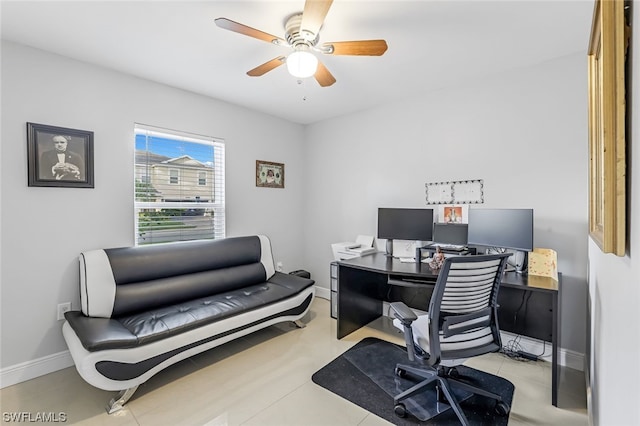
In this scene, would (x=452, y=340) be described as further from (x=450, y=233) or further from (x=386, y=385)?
(x=450, y=233)

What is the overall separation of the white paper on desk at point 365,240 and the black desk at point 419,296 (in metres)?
0.20

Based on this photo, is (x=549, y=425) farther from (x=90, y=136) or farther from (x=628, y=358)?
(x=90, y=136)

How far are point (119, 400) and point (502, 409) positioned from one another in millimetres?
2498

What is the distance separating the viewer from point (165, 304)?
104 inches

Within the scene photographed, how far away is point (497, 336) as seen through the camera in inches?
73.2

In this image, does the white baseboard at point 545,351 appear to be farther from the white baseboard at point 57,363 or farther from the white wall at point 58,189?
the white wall at point 58,189

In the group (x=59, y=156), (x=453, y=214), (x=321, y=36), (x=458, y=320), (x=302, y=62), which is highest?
(x=321, y=36)

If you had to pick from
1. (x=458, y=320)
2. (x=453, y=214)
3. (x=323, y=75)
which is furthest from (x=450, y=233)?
(x=323, y=75)

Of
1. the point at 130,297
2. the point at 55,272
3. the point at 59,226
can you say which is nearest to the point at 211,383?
the point at 130,297

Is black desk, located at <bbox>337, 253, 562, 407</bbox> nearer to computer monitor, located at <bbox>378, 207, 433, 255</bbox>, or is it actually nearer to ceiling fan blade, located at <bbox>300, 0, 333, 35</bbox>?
computer monitor, located at <bbox>378, 207, 433, 255</bbox>

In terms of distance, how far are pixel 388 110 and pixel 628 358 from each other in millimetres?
3161

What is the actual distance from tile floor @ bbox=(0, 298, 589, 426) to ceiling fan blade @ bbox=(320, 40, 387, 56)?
92.3 inches

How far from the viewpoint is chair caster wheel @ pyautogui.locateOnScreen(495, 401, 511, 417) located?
1.87 meters

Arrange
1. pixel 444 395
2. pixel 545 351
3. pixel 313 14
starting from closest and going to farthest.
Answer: pixel 313 14, pixel 444 395, pixel 545 351
